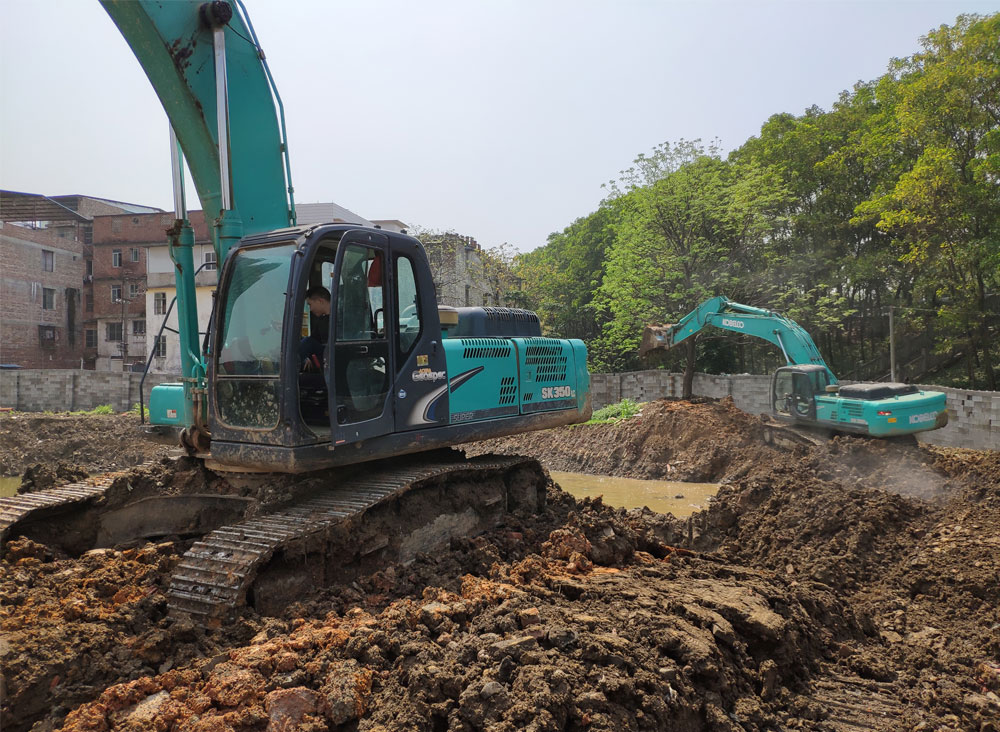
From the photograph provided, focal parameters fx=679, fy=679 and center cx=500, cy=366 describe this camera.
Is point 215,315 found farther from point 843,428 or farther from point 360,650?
point 843,428

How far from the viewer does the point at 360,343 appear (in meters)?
4.75

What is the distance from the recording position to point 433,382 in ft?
17.5

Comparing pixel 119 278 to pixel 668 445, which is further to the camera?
pixel 119 278

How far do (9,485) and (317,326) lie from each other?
474 inches

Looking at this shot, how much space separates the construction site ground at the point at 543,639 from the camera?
122 inches

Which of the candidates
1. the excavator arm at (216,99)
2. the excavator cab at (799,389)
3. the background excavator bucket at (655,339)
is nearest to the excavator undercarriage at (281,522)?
the excavator arm at (216,99)

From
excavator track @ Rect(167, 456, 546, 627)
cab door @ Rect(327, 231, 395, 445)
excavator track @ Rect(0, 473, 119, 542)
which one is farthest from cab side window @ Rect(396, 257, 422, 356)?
excavator track @ Rect(0, 473, 119, 542)

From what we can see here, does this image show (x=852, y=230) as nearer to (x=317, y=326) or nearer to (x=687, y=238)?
(x=687, y=238)

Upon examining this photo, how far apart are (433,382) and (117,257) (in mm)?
37837

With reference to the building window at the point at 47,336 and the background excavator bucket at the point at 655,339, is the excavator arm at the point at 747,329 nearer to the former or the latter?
the background excavator bucket at the point at 655,339

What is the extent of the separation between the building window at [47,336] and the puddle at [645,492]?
1325 inches

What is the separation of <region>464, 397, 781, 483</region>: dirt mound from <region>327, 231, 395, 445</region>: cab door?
846 cm

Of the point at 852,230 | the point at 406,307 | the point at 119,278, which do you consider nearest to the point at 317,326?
the point at 406,307

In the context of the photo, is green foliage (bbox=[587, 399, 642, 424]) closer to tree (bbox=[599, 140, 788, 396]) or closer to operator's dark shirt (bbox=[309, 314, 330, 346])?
tree (bbox=[599, 140, 788, 396])
